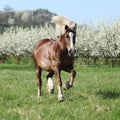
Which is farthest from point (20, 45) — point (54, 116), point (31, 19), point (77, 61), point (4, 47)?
point (31, 19)

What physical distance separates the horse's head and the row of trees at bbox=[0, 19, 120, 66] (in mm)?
41007

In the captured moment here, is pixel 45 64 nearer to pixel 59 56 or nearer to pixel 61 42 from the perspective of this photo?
pixel 59 56

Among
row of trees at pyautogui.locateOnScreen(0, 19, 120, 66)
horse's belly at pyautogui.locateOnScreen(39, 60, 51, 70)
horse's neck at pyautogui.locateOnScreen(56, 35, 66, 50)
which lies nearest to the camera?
horse's neck at pyautogui.locateOnScreen(56, 35, 66, 50)

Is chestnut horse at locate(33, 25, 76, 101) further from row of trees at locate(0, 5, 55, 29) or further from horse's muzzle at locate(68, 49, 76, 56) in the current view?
row of trees at locate(0, 5, 55, 29)

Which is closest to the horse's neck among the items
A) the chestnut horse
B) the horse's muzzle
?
the chestnut horse

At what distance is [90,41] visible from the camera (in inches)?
2336

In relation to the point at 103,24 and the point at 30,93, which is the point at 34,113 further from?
the point at 103,24

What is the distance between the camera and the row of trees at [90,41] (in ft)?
174

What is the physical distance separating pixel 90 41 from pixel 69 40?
1955 inches

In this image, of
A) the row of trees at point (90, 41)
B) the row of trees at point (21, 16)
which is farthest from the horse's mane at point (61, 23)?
the row of trees at point (21, 16)

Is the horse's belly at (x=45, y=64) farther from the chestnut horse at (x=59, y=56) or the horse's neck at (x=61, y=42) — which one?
the horse's neck at (x=61, y=42)

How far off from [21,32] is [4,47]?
187 inches

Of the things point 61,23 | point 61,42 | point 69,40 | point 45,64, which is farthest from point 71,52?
point 45,64

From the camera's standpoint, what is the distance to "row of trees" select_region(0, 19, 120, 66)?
5312cm
